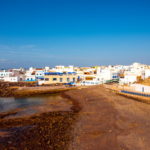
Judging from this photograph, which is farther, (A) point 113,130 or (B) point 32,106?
(B) point 32,106

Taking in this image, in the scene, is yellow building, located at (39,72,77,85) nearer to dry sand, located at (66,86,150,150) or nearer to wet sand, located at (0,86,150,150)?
wet sand, located at (0,86,150,150)

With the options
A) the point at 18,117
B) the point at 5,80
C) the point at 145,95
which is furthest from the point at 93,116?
the point at 5,80

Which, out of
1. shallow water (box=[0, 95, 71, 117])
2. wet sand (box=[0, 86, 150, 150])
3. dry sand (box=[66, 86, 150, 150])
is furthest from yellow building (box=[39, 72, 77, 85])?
dry sand (box=[66, 86, 150, 150])

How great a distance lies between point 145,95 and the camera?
26078 mm

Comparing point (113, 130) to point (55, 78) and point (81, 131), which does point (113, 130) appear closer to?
point (81, 131)

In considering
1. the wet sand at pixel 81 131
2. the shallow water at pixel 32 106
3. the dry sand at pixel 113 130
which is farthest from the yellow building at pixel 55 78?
the dry sand at pixel 113 130

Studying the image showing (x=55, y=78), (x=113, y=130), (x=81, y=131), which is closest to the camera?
(x=113, y=130)

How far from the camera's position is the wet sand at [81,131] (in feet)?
35.2

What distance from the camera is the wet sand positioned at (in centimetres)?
1072

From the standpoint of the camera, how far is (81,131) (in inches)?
510

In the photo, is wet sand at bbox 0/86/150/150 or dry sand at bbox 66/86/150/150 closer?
dry sand at bbox 66/86/150/150

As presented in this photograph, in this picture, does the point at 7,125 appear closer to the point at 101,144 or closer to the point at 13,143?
the point at 13,143

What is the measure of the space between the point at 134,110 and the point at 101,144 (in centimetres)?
947

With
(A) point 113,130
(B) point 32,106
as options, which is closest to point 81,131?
(A) point 113,130
